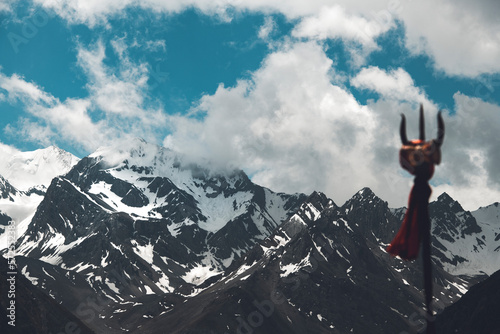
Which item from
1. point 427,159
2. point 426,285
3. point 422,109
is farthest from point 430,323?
point 422,109

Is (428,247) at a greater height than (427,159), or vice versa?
(427,159)

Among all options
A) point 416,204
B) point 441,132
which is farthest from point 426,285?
point 441,132

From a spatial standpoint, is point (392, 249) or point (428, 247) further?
point (392, 249)

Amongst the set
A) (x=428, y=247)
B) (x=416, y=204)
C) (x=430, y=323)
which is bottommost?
(x=430, y=323)

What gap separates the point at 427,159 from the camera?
1791cm

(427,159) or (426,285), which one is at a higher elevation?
(427,159)

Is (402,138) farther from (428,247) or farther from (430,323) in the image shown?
(430,323)

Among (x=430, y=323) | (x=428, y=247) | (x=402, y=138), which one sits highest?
(x=402, y=138)

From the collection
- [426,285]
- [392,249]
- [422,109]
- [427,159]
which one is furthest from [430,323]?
[422,109]

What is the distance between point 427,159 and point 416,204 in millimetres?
1398

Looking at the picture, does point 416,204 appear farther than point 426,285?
Yes

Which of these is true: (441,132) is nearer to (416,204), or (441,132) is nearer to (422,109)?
(422,109)

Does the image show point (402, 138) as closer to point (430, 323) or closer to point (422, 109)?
point (422, 109)

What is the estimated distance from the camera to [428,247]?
1720 centimetres
